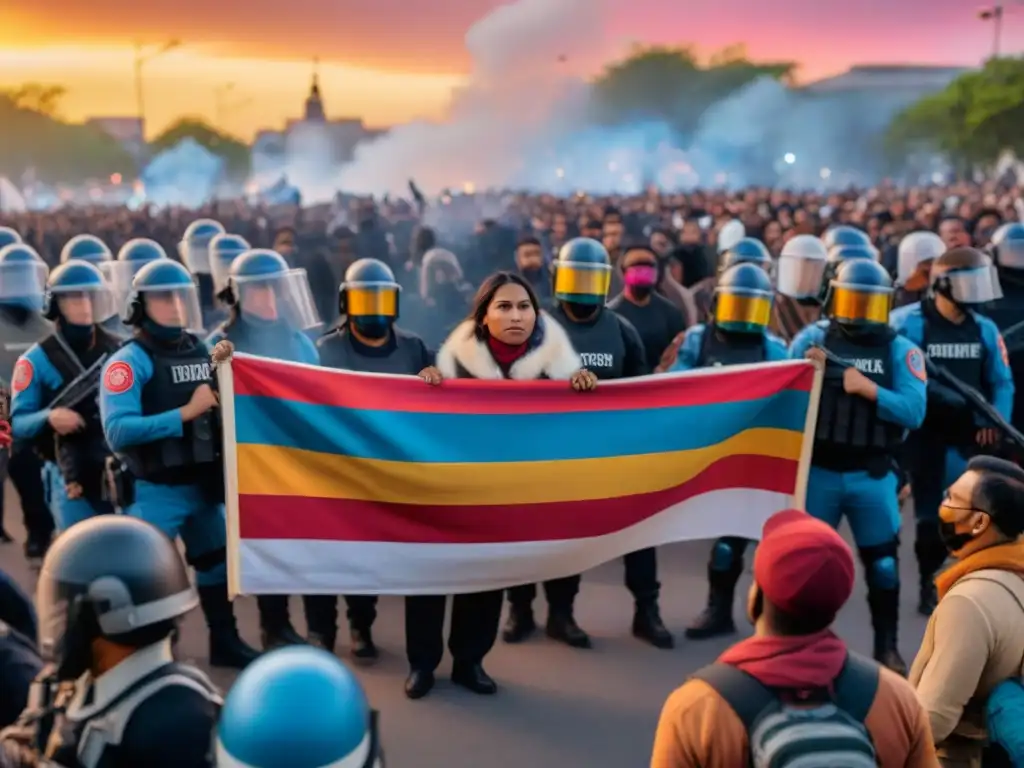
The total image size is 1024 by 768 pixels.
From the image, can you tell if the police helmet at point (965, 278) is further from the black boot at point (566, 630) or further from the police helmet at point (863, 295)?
the black boot at point (566, 630)

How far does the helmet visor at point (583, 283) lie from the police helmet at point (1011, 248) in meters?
3.21

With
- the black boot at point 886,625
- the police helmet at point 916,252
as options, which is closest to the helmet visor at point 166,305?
the black boot at point 886,625

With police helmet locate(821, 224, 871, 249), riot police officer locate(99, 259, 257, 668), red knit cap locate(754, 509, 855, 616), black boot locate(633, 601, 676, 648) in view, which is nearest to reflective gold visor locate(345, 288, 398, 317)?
riot police officer locate(99, 259, 257, 668)

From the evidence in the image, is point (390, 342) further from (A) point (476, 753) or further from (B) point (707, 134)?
(B) point (707, 134)

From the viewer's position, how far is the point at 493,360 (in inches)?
215

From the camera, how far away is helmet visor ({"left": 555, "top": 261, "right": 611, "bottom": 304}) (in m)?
6.39

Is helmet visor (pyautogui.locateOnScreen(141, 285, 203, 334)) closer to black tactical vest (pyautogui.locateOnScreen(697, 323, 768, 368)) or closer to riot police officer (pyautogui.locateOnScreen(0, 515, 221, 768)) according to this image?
black tactical vest (pyautogui.locateOnScreen(697, 323, 768, 368))

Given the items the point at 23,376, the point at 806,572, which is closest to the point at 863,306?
the point at 806,572

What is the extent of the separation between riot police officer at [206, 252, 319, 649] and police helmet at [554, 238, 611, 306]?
4.71 feet

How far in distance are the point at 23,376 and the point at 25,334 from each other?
1.61 metres

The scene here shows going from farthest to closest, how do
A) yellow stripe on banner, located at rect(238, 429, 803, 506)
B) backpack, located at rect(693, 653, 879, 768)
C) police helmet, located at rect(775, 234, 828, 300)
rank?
police helmet, located at rect(775, 234, 828, 300)
yellow stripe on banner, located at rect(238, 429, 803, 506)
backpack, located at rect(693, 653, 879, 768)

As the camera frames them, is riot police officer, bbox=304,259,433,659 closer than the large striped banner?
No

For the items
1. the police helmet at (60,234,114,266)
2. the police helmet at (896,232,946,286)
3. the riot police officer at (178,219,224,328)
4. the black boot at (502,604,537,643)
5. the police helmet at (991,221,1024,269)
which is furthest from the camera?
the riot police officer at (178,219,224,328)

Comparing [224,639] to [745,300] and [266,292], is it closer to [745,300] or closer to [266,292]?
[266,292]
